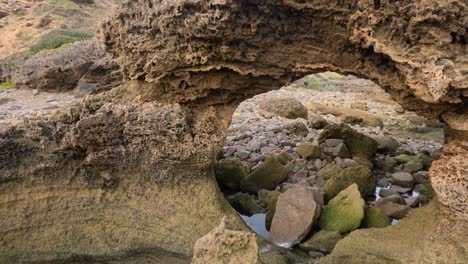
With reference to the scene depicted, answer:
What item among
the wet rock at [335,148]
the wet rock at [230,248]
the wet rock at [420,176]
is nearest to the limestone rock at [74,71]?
the wet rock at [335,148]

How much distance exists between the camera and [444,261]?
13.9 feet

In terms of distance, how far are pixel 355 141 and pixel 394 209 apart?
2.40 metres

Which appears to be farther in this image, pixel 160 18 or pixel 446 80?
pixel 160 18

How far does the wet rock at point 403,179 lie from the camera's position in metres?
7.08

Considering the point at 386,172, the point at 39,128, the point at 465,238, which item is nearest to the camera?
the point at 465,238

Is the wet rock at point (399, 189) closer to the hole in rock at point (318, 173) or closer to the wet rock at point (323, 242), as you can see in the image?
the hole in rock at point (318, 173)

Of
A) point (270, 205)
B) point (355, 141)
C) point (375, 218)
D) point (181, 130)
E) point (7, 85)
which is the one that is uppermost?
point (181, 130)

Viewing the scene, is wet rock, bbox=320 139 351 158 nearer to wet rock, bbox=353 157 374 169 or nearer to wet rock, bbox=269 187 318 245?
wet rock, bbox=353 157 374 169

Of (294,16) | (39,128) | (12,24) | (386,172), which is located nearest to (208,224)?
(39,128)

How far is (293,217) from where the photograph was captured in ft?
18.2

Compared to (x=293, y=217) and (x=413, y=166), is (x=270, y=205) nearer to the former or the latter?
(x=293, y=217)

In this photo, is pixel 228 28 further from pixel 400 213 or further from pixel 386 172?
pixel 386 172

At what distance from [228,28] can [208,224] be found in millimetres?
2109

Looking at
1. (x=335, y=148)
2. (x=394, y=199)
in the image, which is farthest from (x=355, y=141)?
(x=394, y=199)
